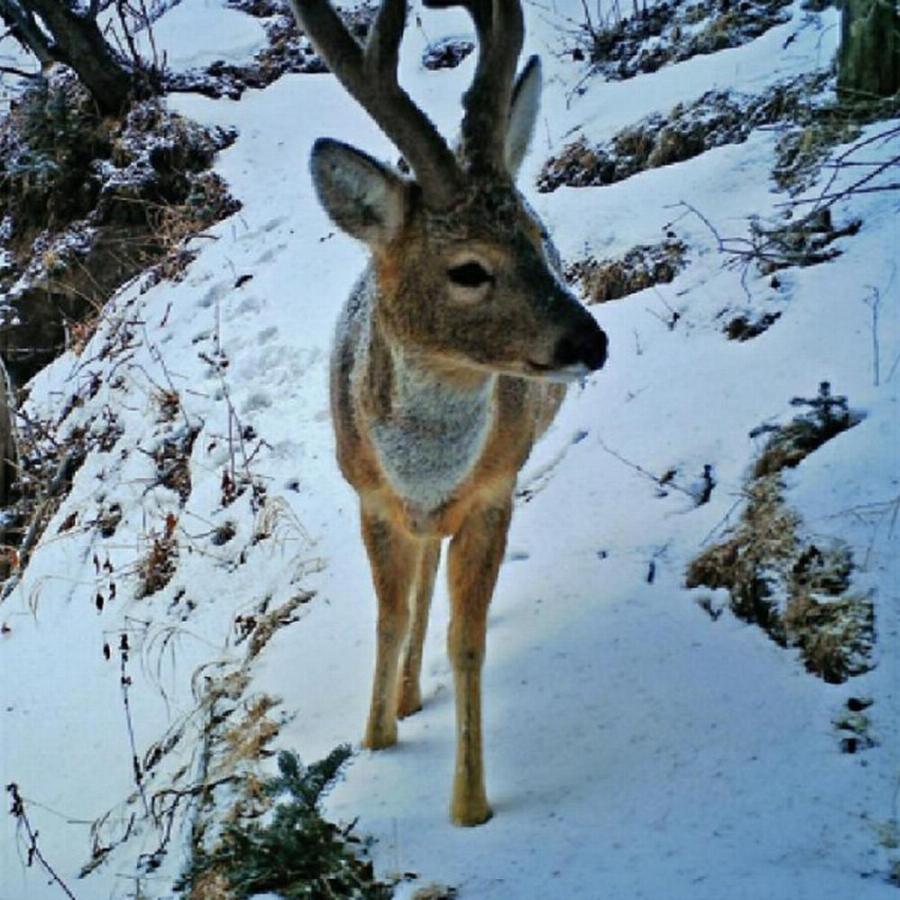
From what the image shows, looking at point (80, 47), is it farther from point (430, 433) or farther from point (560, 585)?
point (430, 433)

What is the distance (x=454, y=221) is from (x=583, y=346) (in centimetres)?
56

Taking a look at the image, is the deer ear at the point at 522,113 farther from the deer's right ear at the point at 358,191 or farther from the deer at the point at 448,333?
the deer's right ear at the point at 358,191

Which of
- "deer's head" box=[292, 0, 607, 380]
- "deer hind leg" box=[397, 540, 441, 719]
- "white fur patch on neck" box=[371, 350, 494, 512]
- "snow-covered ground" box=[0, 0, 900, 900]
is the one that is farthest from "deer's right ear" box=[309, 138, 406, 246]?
"snow-covered ground" box=[0, 0, 900, 900]

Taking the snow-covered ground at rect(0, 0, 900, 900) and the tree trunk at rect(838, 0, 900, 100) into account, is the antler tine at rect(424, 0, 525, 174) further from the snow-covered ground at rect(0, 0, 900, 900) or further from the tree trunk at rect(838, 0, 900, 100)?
the tree trunk at rect(838, 0, 900, 100)

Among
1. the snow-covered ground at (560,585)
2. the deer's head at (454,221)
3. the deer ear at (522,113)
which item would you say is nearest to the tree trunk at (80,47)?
the snow-covered ground at (560,585)

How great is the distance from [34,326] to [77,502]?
2.83m

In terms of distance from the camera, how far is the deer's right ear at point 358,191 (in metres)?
3.50

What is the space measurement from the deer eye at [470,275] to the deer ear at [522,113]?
0.61 metres

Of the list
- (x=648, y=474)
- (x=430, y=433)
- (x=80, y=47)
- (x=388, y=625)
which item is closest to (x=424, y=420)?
(x=430, y=433)

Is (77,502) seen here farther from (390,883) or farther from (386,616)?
(390,883)

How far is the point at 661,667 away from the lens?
13.3ft

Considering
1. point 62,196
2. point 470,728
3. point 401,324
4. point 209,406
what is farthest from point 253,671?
point 62,196

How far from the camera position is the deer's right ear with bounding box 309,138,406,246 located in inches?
138

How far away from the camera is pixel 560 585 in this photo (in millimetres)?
4801
